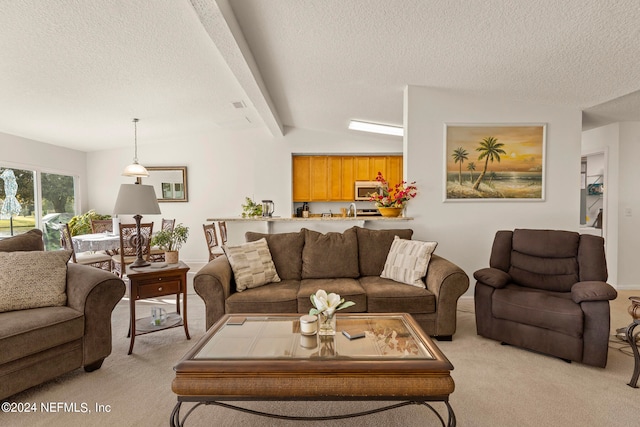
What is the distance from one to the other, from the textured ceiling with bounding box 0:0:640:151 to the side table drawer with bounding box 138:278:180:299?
6.71 feet

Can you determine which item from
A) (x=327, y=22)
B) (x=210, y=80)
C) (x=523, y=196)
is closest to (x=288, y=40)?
(x=327, y=22)

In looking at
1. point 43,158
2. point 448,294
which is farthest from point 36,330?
point 43,158

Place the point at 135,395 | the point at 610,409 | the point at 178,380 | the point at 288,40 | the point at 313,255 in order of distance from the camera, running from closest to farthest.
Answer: the point at 178,380 < the point at 610,409 < the point at 135,395 < the point at 288,40 < the point at 313,255

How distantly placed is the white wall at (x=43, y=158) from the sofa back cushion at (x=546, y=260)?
6574 mm

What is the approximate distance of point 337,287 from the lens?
2.83 meters

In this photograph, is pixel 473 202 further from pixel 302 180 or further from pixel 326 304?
pixel 302 180

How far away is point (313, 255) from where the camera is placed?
3244 millimetres

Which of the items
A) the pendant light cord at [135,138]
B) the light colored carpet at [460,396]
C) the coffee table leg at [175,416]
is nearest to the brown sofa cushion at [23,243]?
the light colored carpet at [460,396]

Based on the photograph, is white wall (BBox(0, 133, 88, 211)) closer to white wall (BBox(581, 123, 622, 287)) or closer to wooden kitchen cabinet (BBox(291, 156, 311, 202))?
wooden kitchen cabinet (BBox(291, 156, 311, 202))

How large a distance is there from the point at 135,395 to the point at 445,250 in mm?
3387

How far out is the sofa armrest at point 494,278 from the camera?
2.69 m

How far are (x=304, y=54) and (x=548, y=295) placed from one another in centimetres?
301

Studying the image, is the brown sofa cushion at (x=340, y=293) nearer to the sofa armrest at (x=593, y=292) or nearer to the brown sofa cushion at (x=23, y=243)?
the sofa armrest at (x=593, y=292)

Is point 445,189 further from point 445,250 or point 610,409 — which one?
point 610,409
